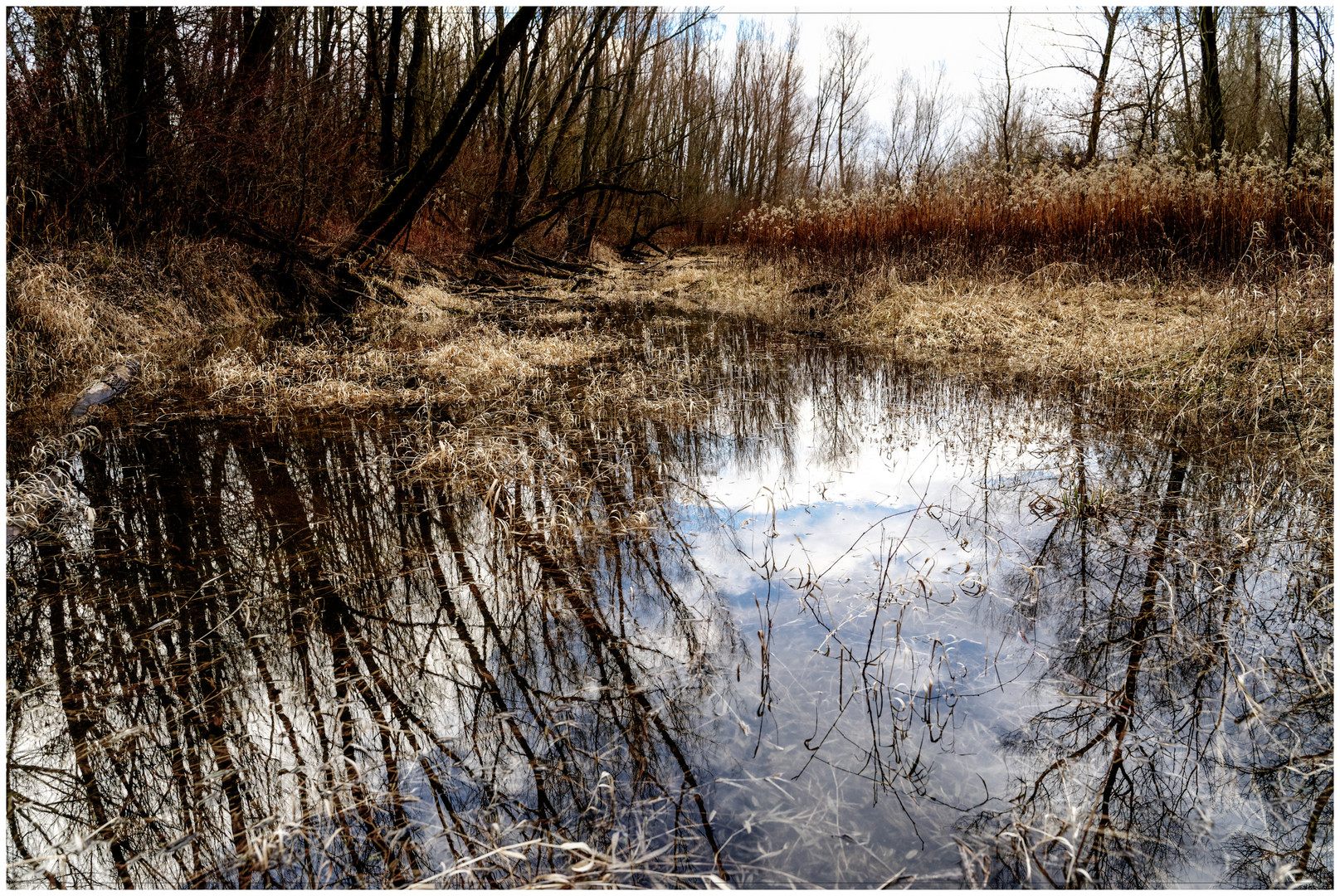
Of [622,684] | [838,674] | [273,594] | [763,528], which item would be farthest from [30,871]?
[763,528]

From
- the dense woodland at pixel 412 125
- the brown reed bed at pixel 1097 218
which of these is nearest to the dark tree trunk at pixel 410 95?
the dense woodland at pixel 412 125

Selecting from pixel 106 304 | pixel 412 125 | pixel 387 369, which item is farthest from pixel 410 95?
pixel 387 369

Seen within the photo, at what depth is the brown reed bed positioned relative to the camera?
805cm

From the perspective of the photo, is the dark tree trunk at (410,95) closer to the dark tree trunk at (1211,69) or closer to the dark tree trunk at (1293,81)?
the dark tree trunk at (1211,69)

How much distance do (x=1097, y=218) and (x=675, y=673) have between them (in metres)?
9.59

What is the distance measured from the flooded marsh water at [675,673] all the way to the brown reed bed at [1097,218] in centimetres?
601

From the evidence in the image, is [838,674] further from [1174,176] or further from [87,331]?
[1174,176]

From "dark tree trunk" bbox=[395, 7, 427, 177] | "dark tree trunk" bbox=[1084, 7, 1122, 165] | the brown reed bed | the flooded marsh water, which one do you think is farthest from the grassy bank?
"dark tree trunk" bbox=[1084, 7, 1122, 165]

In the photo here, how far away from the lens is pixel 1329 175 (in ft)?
26.0

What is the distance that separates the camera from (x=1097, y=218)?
29.8 feet

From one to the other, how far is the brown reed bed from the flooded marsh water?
19.7 ft

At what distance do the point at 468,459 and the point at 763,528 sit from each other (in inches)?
69.9

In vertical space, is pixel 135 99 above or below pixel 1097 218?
above

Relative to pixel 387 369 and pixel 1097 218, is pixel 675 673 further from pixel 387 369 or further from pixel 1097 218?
pixel 1097 218
